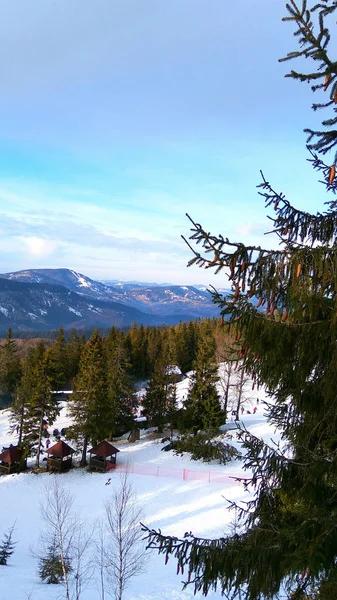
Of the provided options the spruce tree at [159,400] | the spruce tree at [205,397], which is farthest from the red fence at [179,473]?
the spruce tree at [159,400]

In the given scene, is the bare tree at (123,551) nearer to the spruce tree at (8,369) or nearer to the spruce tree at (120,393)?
the spruce tree at (120,393)

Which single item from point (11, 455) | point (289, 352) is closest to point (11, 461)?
point (11, 455)

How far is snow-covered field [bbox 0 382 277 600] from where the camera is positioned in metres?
11.9

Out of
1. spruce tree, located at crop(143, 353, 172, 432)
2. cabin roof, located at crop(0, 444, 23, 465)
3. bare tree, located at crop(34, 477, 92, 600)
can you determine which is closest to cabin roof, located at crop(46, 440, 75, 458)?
cabin roof, located at crop(0, 444, 23, 465)

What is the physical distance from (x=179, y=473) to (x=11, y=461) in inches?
470

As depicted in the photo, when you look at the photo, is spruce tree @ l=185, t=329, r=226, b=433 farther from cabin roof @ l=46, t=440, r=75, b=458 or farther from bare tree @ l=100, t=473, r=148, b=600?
bare tree @ l=100, t=473, r=148, b=600

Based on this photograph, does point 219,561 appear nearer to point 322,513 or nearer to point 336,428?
point 322,513

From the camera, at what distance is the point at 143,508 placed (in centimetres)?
1762

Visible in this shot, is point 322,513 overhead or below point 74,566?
overhead

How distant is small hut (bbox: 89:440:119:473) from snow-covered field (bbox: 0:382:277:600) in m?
0.65

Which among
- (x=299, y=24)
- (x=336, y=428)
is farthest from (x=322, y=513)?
(x=299, y=24)

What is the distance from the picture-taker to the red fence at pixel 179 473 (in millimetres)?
20497

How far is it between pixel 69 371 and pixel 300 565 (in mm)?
47481

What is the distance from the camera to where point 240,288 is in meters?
3.74
